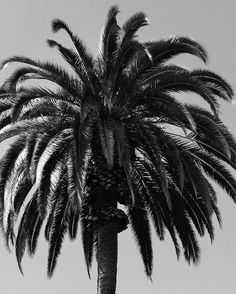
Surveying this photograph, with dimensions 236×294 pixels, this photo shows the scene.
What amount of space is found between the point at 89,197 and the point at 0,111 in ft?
12.9

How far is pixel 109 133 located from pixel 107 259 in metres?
3.79

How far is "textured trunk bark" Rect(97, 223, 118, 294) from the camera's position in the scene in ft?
65.2

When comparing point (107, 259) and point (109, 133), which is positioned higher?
point (109, 133)

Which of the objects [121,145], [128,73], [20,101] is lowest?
[121,145]

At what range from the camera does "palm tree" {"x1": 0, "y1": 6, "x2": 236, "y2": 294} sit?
19.7 meters

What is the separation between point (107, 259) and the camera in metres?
20.3

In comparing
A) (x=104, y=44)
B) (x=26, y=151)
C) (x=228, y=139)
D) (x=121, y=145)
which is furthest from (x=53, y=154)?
(x=228, y=139)

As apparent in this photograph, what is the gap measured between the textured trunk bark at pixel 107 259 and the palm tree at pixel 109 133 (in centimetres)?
3

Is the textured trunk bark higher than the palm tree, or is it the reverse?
the palm tree

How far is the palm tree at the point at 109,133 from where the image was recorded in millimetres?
19734

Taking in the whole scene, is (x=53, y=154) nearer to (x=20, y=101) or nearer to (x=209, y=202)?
(x=20, y=101)

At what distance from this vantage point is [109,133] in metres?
19.6

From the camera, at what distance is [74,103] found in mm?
21094

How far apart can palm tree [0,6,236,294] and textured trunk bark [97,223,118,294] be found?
0.10 ft
